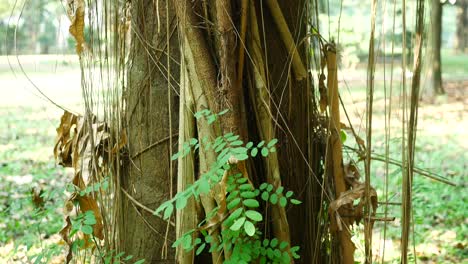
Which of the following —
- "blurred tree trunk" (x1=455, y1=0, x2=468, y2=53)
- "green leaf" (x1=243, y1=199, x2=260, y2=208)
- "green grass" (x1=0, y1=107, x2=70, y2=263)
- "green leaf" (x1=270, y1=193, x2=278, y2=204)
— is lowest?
"green grass" (x1=0, y1=107, x2=70, y2=263)

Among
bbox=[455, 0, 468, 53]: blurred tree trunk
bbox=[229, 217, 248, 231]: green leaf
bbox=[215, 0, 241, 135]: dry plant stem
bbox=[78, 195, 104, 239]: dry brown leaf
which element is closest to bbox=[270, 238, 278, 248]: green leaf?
bbox=[229, 217, 248, 231]: green leaf

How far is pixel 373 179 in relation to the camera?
18.6 ft

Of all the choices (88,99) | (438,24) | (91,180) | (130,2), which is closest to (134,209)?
(91,180)

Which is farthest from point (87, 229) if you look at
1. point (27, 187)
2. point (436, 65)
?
point (436, 65)

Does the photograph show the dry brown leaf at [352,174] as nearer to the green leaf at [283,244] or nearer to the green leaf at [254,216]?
the green leaf at [283,244]

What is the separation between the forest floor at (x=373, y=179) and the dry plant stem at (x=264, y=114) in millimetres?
308

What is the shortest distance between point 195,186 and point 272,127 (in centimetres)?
43

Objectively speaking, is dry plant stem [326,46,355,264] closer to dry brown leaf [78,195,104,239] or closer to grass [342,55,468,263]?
grass [342,55,468,263]

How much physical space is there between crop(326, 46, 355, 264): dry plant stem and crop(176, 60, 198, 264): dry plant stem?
1.56 ft

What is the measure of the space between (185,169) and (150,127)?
0.24 metres

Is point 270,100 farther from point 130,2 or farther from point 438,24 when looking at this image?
point 438,24

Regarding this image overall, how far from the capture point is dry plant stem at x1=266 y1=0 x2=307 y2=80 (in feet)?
6.98

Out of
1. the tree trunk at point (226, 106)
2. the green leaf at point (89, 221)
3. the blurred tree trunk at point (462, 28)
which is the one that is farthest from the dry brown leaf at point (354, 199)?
the blurred tree trunk at point (462, 28)

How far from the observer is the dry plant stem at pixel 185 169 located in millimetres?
2080
